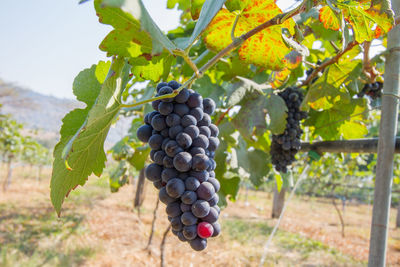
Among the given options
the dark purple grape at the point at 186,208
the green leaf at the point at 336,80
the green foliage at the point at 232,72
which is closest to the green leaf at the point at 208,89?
the green foliage at the point at 232,72

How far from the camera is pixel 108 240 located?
294 inches

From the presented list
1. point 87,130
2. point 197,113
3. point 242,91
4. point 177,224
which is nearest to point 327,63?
point 242,91

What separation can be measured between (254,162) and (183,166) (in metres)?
1.17

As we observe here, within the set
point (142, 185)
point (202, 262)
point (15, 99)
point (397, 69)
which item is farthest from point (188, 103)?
point (15, 99)

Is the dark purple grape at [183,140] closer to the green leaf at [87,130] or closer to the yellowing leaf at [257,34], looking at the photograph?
the green leaf at [87,130]

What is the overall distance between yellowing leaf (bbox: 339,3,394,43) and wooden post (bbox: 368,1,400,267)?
1.08 ft

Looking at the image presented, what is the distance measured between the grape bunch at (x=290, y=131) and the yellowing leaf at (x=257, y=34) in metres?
0.63

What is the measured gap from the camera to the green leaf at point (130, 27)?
1.42 ft

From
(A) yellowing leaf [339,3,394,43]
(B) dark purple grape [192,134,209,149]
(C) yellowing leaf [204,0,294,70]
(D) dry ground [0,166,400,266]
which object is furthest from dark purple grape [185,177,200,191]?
(D) dry ground [0,166,400,266]

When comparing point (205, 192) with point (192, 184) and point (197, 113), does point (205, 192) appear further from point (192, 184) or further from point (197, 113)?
point (197, 113)

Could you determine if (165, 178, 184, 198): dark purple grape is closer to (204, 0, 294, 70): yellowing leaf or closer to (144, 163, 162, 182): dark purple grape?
(144, 163, 162, 182): dark purple grape

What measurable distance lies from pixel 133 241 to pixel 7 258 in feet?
9.45

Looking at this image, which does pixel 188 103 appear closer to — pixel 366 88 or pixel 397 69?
pixel 397 69

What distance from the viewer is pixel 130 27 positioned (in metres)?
0.56
